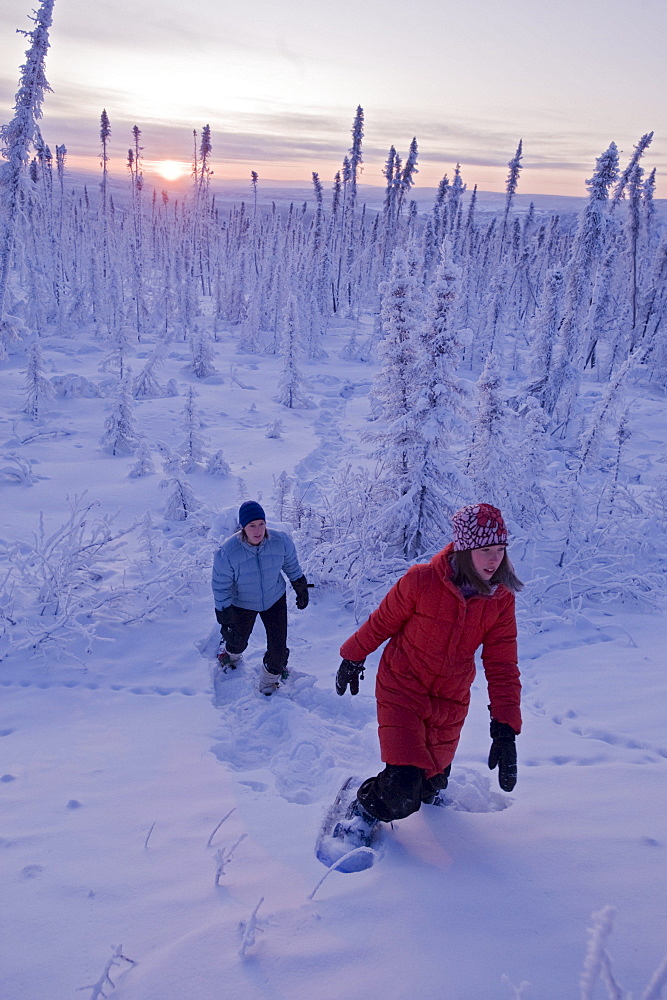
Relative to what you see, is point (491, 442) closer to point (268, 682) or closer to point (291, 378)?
point (268, 682)

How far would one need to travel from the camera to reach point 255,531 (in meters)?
4.77

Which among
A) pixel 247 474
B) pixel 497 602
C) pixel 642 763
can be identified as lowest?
pixel 247 474

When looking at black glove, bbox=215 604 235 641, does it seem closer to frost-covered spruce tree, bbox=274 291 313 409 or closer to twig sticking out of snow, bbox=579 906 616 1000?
twig sticking out of snow, bbox=579 906 616 1000

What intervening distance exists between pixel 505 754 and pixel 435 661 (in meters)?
0.59

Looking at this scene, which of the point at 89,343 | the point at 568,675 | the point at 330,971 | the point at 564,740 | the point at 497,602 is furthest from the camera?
the point at 89,343

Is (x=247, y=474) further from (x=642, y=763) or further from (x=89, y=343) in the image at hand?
(x=89, y=343)

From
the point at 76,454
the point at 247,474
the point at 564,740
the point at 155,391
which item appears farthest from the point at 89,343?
the point at 564,740

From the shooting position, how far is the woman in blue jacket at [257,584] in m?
4.89

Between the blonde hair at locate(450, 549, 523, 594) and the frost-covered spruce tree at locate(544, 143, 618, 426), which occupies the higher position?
the frost-covered spruce tree at locate(544, 143, 618, 426)

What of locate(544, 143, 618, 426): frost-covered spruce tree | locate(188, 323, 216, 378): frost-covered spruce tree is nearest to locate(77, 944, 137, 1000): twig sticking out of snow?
locate(544, 143, 618, 426): frost-covered spruce tree

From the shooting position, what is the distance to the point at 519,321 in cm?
4775

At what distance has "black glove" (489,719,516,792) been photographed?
2912mm

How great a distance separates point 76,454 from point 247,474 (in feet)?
15.2

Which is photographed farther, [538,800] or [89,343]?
[89,343]
